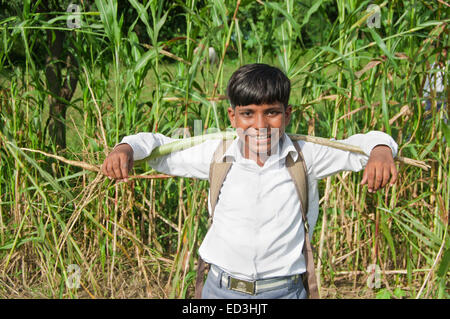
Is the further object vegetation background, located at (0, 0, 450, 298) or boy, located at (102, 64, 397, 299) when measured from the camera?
vegetation background, located at (0, 0, 450, 298)

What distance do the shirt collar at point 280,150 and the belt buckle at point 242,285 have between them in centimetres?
31

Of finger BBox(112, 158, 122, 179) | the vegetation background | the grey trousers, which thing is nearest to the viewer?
finger BBox(112, 158, 122, 179)

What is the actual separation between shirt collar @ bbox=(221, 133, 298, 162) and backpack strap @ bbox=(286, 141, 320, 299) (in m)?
0.02

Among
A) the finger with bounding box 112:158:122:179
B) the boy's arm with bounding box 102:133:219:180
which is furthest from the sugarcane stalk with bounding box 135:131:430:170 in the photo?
the finger with bounding box 112:158:122:179

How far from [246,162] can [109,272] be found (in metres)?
1.00

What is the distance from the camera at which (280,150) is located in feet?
4.00

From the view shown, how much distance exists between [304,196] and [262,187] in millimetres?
109

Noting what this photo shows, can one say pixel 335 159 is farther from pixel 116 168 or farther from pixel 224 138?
pixel 116 168

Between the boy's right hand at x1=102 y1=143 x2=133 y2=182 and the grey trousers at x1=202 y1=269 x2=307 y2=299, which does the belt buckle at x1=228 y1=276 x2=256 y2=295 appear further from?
the boy's right hand at x1=102 y1=143 x2=133 y2=182

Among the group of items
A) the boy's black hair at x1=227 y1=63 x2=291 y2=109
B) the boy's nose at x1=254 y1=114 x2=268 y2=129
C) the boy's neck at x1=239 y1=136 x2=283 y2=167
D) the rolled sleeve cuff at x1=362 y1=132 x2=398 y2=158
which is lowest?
the boy's neck at x1=239 y1=136 x2=283 y2=167

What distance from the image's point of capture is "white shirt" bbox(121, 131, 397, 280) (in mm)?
1188

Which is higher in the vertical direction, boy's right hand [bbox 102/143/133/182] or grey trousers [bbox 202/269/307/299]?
boy's right hand [bbox 102/143/133/182]

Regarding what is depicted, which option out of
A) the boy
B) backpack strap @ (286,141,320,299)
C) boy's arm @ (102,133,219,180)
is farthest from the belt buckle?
boy's arm @ (102,133,219,180)

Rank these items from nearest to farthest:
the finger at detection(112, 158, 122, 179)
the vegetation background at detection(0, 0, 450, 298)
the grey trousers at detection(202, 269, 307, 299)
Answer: the finger at detection(112, 158, 122, 179), the grey trousers at detection(202, 269, 307, 299), the vegetation background at detection(0, 0, 450, 298)
